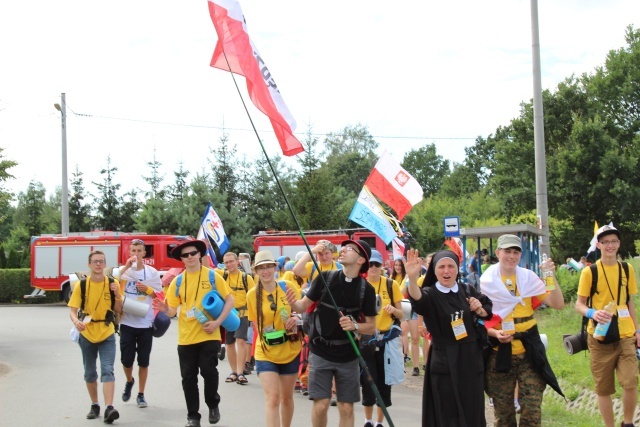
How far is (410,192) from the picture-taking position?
1473 cm

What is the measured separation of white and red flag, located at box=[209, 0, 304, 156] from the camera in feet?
21.2

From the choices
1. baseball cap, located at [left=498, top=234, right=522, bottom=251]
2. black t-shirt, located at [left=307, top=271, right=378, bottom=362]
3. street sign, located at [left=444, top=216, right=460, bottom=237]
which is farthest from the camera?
street sign, located at [left=444, top=216, right=460, bottom=237]

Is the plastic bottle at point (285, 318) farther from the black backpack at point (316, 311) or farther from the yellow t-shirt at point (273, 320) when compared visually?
the black backpack at point (316, 311)

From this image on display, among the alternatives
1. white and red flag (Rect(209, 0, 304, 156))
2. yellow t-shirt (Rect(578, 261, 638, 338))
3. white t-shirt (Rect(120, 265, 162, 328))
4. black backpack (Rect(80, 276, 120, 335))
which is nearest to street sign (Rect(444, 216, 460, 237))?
white t-shirt (Rect(120, 265, 162, 328))

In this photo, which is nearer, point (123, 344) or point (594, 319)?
point (594, 319)

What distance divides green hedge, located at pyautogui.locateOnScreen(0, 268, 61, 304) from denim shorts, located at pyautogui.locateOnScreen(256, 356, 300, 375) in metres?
27.3

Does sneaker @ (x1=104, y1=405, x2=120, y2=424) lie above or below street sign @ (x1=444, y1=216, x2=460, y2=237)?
below

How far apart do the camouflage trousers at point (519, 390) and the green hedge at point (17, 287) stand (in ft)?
94.2

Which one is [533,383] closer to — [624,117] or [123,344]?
[123,344]

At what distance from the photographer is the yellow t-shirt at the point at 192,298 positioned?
765 centimetres

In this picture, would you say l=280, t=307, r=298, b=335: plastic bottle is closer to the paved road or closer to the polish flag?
the paved road

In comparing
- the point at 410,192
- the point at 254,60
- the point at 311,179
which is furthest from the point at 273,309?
the point at 311,179

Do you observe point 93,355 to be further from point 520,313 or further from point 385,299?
point 520,313

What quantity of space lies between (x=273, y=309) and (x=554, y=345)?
6799mm
